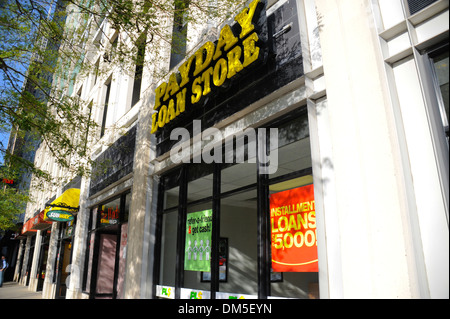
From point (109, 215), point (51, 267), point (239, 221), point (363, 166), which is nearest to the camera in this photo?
point (363, 166)

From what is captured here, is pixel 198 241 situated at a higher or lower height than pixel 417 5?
lower

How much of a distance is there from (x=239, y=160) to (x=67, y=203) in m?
10.5

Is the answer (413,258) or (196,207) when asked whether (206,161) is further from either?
(413,258)

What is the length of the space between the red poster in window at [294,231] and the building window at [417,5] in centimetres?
250

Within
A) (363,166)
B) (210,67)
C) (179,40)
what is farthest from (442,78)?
(179,40)

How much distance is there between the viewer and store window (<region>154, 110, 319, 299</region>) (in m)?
4.85

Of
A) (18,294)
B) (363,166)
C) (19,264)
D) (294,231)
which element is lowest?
(18,294)

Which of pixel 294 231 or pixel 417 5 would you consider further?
pixel 294 231

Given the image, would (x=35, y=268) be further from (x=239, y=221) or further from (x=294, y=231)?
(x=294, y=231)

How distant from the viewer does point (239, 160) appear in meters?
6.34

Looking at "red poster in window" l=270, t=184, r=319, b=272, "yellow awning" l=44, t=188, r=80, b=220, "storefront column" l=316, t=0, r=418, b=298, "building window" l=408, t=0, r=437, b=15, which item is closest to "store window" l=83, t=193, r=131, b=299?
"yellow awning" l=44, t=188, r=80, b=220

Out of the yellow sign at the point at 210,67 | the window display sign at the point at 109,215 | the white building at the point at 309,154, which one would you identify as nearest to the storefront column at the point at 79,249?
the window display sign at the point at 109,215

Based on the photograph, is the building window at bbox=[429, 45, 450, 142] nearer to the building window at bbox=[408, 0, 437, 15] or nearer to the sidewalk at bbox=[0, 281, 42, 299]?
the building window at bbox=[408, 0, 437, 15]

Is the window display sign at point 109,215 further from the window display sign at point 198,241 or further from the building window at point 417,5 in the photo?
the building window at point 417,5
